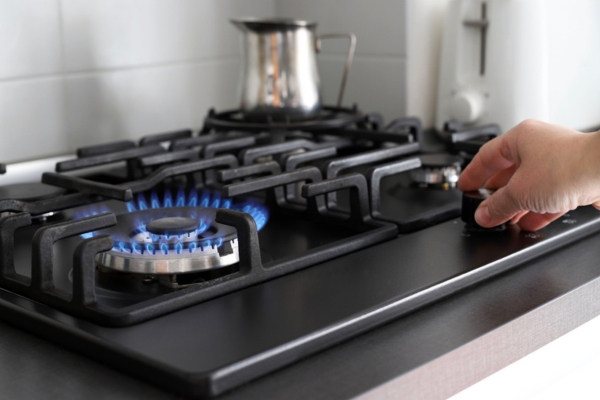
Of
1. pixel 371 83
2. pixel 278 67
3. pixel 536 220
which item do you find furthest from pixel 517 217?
pixel 371 83

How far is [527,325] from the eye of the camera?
62 centimetres

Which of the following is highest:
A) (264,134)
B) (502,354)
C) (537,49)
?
(537,49)

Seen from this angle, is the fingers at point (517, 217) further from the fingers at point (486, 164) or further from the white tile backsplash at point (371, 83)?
the white tile backsplash at point (371, 83)

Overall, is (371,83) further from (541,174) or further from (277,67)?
(541,174)

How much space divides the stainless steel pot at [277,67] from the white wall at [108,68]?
0.20 metres

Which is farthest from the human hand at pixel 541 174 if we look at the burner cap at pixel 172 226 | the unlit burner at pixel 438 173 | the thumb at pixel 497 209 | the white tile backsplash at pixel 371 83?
the white tile backsplash at pixel 371 83

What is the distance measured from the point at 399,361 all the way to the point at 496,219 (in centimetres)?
28

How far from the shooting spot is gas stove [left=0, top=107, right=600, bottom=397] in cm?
55

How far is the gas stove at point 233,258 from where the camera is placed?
0.55 meters

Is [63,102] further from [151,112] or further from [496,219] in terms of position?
[496,219]

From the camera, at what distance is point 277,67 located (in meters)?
1.17

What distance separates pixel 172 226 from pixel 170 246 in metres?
0.04

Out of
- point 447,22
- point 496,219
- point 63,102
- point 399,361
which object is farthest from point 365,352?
point 447,22

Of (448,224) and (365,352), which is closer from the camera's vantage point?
(365,352)
